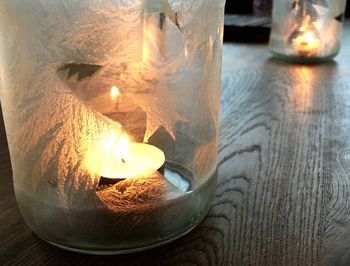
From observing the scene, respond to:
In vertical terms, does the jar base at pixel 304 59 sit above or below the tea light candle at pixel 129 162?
below

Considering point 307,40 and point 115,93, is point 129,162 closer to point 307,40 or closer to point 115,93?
point 115,93

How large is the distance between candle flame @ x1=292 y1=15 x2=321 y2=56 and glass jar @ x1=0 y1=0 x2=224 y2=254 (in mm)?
663

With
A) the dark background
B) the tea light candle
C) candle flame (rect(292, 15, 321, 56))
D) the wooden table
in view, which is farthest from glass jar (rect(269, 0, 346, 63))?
the tea light candle

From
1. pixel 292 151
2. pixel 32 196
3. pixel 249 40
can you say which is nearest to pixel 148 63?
pixel 32 196

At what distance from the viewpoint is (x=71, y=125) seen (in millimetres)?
359

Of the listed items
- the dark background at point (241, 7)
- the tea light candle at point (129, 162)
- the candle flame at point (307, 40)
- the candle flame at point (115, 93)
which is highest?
the candle flame at point (115, 93)

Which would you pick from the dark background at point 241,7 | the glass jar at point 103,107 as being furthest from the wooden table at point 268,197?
the dark background at point 241,7

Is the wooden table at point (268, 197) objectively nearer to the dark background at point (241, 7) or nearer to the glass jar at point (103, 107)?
the glass jar at point (103, 107)

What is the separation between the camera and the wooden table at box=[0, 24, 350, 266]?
1.22 feet

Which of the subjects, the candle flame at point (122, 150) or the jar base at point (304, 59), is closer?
the candle flame at point (122, 150)

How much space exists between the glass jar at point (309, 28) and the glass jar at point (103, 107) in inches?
26.1

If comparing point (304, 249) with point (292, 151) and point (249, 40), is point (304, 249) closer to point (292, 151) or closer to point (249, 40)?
point (292, 151)

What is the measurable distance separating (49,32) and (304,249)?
0.74 feet

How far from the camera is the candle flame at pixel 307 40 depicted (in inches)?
40.5
